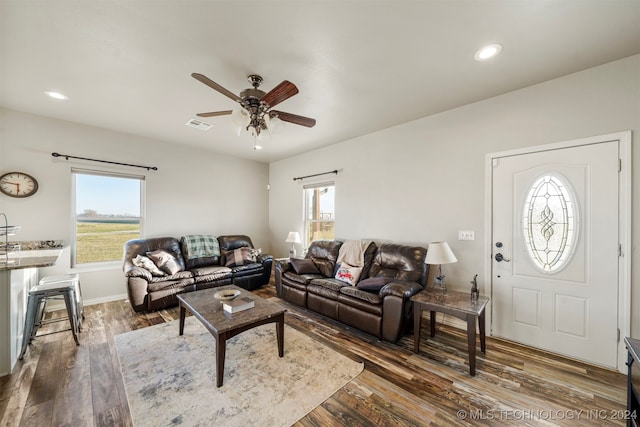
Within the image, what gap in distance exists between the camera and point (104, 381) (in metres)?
2.01

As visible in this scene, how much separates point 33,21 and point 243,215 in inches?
164

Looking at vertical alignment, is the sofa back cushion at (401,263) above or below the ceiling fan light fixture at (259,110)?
below

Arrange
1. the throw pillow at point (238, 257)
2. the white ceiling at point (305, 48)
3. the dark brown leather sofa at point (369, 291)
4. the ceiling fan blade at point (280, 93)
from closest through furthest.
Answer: the white ceiling at point (305, 48), the ceiling fan blade at point (280, 93), the dark brown leather sofa at point (369, 291), the throw pillow at point (238, 257)

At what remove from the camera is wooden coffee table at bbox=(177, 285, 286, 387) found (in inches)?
75.7

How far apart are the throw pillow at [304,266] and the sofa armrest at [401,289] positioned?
135 centimetres

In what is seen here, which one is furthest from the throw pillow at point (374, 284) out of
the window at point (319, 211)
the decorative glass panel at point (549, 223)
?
the window at point (319, 211)

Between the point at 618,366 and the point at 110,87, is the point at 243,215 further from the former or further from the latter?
the point at 618,366

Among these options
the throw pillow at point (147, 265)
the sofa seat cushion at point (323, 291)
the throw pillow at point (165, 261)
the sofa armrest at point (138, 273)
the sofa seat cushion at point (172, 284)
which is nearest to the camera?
the sofa seat cushion at point (323, 291)

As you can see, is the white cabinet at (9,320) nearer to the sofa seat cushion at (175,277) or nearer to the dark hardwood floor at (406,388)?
the dark hardwood floor at (406,388)

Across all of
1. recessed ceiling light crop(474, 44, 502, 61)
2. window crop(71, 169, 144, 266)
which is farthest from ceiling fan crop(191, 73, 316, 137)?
window crop(71, 169, 144, 266)

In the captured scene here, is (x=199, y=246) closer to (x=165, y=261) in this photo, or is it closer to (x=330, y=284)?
(x=165, y=261)

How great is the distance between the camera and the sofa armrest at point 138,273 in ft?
10.8

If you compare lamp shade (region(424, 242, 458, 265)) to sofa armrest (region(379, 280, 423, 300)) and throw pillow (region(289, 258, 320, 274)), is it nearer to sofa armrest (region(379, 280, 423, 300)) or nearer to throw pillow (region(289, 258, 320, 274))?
sofa armrest (region(379, 280, 423, 300))

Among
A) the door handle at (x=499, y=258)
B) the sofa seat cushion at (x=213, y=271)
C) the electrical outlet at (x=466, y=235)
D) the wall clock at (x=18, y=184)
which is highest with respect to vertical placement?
the wall clock at (x=18, y=184)
